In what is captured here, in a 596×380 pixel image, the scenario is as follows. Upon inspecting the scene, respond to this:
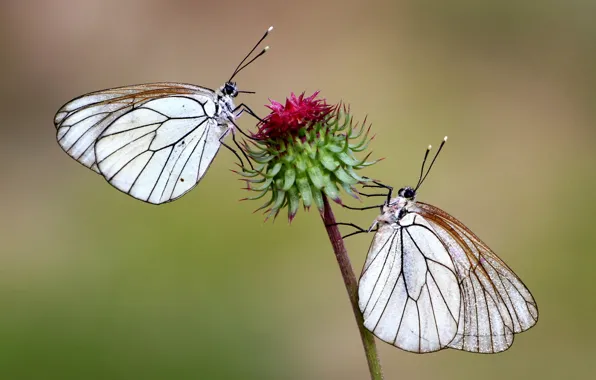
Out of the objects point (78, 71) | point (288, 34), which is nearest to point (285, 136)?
point (288, 34)

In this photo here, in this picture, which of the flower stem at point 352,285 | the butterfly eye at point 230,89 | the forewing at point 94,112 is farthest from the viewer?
the forewing at point 94,112

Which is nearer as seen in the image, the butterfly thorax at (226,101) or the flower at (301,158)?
the flower at (301,158)

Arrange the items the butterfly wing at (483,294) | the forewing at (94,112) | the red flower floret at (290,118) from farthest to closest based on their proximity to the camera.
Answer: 1. the forewing at (94,112)
2. the red flower floret at (290,118)
3. the butterfly wing at (483,294)

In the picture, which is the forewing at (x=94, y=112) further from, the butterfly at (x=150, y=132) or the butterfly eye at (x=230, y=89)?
the butterfly eye at (x=230, y=89)

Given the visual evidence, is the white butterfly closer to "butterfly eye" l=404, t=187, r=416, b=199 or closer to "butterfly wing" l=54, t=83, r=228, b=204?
"butterfly eye" l=404, t=187, r=416, b=199

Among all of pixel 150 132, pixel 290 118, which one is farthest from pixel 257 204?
pixel 290 118

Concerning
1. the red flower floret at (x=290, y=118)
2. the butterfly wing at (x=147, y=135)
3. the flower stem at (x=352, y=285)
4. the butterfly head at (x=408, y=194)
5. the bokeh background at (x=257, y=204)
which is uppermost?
the bokeh background at (x=257, y=204)

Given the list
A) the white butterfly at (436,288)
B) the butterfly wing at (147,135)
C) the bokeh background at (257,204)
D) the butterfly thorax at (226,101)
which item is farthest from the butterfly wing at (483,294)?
the bokeh background at (257,204)

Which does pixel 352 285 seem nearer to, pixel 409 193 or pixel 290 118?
pixel 409 193
